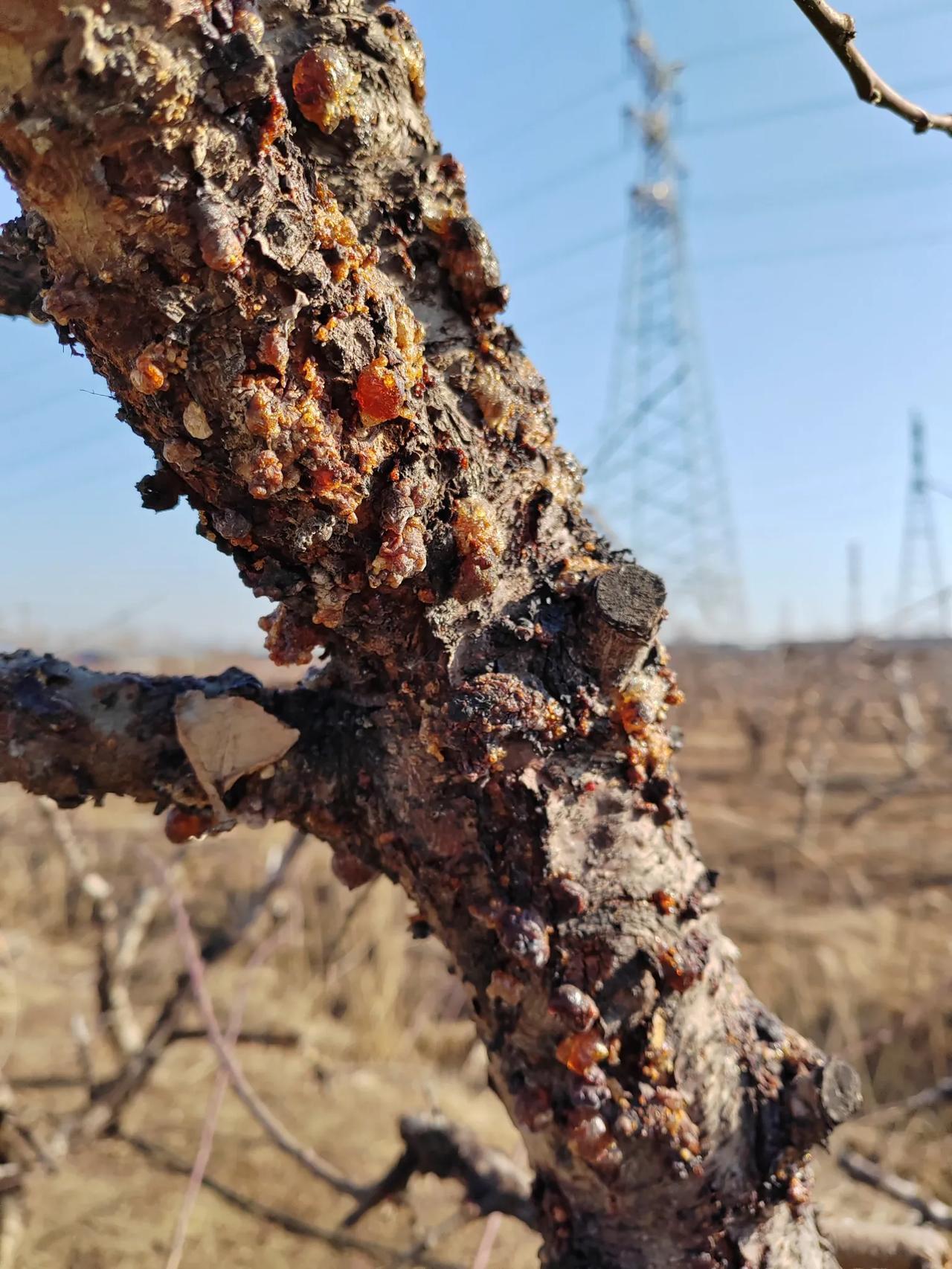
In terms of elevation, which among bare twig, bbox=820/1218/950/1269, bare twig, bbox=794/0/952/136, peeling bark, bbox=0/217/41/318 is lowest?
bare twig, bbox=820/1218/950/1269

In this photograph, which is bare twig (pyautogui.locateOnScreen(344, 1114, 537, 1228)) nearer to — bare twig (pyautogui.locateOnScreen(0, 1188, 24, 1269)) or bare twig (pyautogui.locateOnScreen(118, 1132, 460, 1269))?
bare twig (pyautogui.locateOnScreen(118, 1132, 460, 1269))

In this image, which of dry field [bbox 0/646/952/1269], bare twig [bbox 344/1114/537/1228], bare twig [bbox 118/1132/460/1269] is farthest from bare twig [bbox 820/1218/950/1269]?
bare twig [bbox 118/1132/460/1269]

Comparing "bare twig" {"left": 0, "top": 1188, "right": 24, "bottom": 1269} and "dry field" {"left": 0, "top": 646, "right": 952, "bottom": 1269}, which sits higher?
"dry field" {"left": 0, "top": 646, "right": 952, "bottom": 1269}

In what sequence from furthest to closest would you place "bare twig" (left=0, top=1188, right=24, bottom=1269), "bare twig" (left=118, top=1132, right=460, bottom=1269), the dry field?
the dry field, "bare twig" (left=118, top=1132, right=460, bottom=1269), "bare twig" (left=0, top=1188, right=24, bottom=1269)

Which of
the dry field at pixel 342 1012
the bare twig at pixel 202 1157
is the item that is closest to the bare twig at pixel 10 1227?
the dry field at pixel 342 1012

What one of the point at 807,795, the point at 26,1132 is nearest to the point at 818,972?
the point at 807,795

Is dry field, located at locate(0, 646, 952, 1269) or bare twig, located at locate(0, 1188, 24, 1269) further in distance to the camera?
dry field, located at locate(0, 646, 952, 1269)

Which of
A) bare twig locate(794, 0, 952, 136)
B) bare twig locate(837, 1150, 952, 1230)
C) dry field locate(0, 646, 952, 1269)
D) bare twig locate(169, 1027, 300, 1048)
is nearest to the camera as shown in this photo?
bare twig locate(794, 0, 952, 136)
